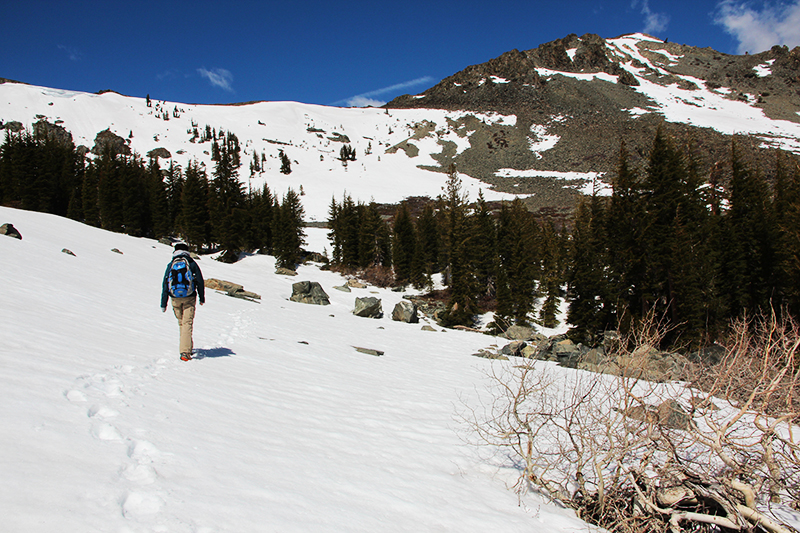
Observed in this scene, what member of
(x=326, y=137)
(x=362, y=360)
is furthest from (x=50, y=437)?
(x=326, y=137)

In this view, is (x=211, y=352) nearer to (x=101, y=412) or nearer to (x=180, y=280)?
(x=180, y=280)

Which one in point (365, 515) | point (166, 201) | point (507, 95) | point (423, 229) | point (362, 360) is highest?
point (507, 95)

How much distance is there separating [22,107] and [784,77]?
25589cm

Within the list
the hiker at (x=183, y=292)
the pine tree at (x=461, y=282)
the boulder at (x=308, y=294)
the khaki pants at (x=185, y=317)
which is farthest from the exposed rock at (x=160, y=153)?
the khaki pants at (x=185, y=317)

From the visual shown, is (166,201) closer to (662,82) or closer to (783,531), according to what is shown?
(783,531)

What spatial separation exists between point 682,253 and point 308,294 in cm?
2233

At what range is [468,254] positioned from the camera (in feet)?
109

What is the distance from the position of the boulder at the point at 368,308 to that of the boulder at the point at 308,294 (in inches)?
95.3

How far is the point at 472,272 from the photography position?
33.3 meters

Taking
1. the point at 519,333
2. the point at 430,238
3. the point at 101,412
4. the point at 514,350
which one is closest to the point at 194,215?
the point at 430,238

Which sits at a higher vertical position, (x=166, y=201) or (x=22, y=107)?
(x=22, y=107)

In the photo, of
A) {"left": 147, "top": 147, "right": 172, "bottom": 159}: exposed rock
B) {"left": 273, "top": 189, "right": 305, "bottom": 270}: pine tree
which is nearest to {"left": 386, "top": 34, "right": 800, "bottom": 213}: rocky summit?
{"left": 273, "top": 189, "right": 305, "bottom": 270}: pine tree

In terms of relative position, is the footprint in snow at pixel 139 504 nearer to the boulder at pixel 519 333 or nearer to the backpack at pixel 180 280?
the backpack at pixel 180 280

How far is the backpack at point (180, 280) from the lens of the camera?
23.4 ft
